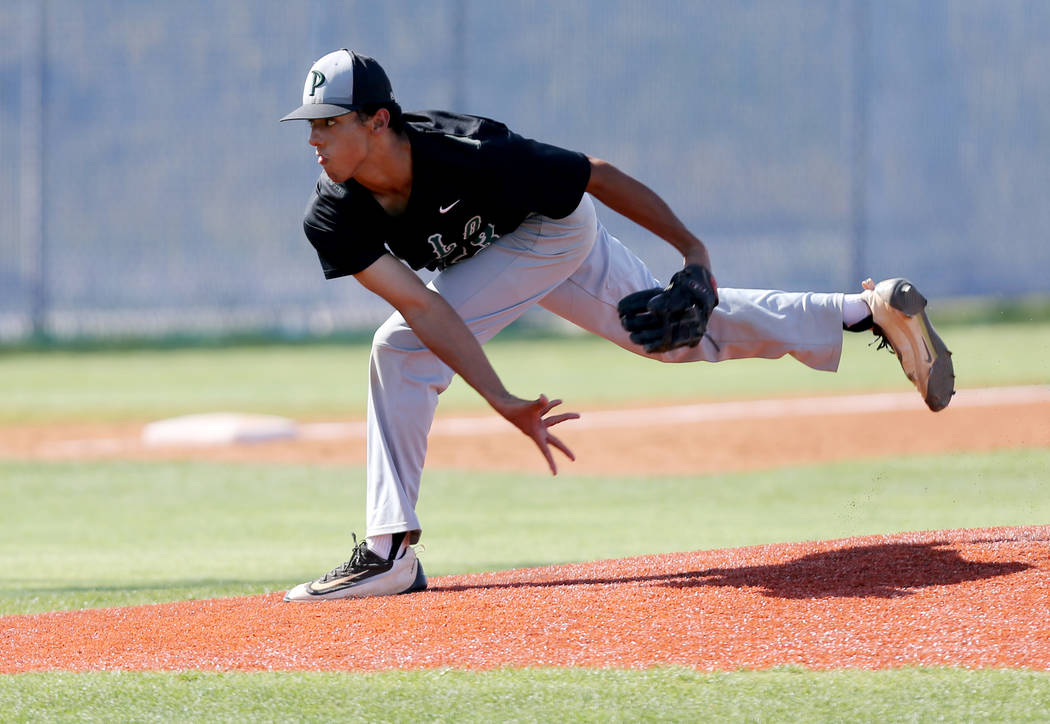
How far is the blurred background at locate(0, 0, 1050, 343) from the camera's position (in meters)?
20.9

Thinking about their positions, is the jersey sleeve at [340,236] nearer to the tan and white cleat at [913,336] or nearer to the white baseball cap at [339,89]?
the white baseball cap at [339,89]

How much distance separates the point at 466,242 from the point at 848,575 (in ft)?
5.56

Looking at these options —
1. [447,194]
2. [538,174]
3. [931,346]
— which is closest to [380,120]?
[447,194]

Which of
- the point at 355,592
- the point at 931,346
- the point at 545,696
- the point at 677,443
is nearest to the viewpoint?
the point at 545,696

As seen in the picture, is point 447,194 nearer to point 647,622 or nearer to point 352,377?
point 647,622

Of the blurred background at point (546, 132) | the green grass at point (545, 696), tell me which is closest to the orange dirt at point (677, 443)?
the green grass at point (545, 696)

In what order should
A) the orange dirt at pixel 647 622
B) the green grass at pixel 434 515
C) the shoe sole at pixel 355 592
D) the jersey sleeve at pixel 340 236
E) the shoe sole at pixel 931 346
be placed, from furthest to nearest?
the green grass at pixel 434 515
the shoe sole at pixel 931 346
the shoe sole at pixel 355 592
the jersey sleeve at pixel 340 236
the orange dirt at pixel 647 622

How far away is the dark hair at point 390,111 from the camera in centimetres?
479

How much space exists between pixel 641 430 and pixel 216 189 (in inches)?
425

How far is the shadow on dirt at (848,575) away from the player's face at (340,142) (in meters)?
1.49

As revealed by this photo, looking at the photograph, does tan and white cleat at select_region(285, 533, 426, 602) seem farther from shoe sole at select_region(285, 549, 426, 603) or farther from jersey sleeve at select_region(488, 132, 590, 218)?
jersey sleeve at select_region(488, 132, 590, 218)

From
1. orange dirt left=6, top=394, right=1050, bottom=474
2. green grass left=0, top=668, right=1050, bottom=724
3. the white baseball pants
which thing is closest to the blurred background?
orange dirt left=6, top=394, right=1050, bottom=474

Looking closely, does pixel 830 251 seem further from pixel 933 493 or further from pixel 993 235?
pixel 933 493

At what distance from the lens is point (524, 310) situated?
529 centimetres
